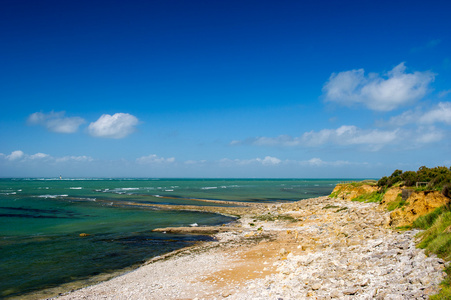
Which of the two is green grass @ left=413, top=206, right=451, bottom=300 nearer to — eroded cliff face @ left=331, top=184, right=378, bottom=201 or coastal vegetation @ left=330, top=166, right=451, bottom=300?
coastal vegetation @ left=330, top=166, right=451, bottom=300

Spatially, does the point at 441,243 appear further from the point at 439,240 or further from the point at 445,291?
the point at 445,291

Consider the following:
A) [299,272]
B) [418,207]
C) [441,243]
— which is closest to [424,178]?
[418,207]

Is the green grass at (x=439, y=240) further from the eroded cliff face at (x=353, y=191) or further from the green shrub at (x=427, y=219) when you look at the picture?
the eroded cliff face at (x=353, y=191)

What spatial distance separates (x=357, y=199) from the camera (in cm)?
4097

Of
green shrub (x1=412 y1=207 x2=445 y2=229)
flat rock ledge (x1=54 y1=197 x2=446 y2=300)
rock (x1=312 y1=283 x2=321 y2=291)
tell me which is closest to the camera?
flat rock ledge (x1=54 y1=197 x2=446 y2=300)

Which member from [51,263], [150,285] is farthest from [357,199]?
[51,263]

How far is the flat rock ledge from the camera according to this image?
889 centimetres

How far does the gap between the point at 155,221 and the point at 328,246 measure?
25460 millimetres

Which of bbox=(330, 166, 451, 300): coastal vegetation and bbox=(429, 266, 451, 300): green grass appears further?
bbox=(330, 166, 451, 300): coastal vegetation

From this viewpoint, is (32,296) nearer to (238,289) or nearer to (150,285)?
(150,285)

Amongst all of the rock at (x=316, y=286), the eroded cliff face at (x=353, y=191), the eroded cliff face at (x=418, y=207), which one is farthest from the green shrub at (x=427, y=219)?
the eroded cliff face at (x=353, y=191)

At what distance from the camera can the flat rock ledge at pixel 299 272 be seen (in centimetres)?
889

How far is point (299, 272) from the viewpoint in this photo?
12.2 m

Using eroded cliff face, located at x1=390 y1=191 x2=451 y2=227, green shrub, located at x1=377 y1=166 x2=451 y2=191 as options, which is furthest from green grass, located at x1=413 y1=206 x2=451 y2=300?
green shrub, located at x1=377 y1=166 x2=451 y2=191
